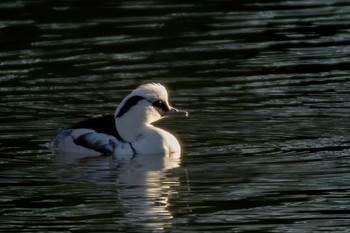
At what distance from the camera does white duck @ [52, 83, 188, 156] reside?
17.5m

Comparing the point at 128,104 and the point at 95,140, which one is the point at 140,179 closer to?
the point at 128,104

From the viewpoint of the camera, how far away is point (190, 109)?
19734 millimetres

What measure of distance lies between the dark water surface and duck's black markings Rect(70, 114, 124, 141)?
53cm

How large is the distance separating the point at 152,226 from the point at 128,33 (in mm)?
11654

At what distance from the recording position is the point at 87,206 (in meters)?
14.7

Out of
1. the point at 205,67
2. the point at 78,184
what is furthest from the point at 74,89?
the point at 78,184

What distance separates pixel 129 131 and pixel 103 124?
0.36 m

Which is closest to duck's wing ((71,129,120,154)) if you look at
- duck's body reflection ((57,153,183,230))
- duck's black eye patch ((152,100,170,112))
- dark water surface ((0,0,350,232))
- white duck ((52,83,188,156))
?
white duck ((52,83,188,156))

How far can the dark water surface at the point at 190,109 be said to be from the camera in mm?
14422

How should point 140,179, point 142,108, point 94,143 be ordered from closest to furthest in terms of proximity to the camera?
point 140,179 < point 142,108 < point 94,143

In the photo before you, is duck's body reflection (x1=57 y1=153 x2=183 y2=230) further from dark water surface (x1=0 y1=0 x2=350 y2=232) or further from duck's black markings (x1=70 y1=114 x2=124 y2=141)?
duck's black markings (x1=70 y1=114 x2=124 y2=141)

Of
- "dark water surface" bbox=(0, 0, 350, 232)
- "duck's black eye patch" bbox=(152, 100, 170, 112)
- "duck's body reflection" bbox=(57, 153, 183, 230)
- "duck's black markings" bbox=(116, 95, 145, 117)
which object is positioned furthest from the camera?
"duck's black eye patch" bbox=(152, 100, 170, 112)

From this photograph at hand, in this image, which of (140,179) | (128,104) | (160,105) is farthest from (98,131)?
(140,179)

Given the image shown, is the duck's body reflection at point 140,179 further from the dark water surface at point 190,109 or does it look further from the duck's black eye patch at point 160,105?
the duck's black eye patch at point 160,105
